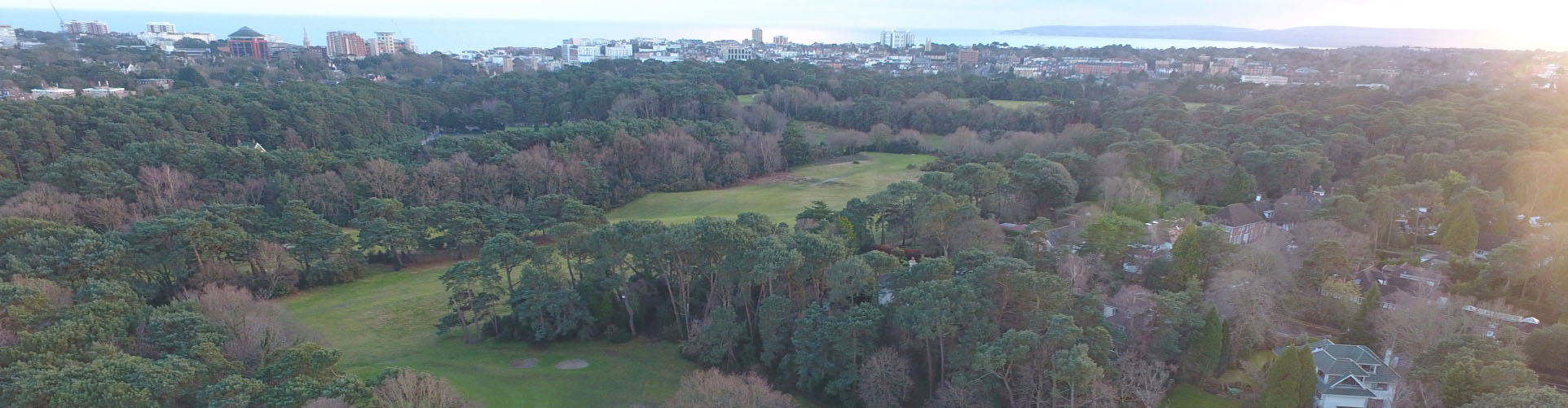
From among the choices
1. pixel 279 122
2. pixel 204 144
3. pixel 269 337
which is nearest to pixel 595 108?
pixel 279 122

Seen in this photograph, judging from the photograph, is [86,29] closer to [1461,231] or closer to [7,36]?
[7,36]

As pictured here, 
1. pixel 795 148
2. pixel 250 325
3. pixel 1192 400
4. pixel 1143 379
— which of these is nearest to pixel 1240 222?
pixel 1192 400

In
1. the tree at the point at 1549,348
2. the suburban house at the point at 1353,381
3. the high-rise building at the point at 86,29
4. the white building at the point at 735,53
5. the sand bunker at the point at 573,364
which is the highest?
the high-rise building at the point at 86,29

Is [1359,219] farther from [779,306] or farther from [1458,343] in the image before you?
[779,306]

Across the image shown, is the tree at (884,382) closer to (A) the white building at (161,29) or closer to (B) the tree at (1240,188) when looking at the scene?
(B) the tree at (1240,188)

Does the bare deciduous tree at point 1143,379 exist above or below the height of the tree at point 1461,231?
below

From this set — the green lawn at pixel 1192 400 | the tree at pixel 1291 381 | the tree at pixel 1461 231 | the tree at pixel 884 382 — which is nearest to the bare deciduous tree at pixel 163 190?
the tree at pixel 884 382
